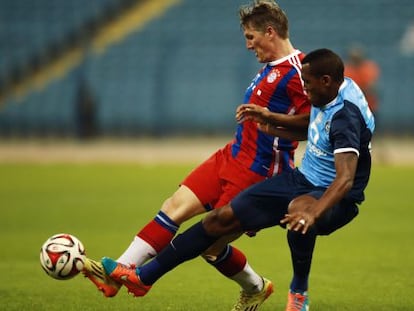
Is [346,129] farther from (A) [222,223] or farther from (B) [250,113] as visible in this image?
(A) [222,223]

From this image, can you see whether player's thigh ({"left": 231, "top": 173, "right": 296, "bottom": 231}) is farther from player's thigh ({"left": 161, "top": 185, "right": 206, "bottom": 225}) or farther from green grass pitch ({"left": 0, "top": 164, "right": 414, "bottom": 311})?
green grass pitch ({"left": 0, "top": 164, "right": 414, "bottom": 311})

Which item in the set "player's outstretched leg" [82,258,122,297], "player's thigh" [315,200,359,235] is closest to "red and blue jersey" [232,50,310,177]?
"player's thigh" [315,200,359,235]

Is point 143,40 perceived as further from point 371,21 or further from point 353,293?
point 353,293

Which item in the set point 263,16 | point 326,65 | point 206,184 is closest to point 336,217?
point 326,65

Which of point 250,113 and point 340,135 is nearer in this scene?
point 340,135

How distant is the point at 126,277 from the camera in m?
6.78

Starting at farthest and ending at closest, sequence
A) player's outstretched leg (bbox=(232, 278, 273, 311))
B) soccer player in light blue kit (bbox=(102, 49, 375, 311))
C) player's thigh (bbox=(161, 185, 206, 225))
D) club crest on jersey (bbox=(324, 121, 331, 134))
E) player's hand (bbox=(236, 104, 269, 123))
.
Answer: player's outstretched leg (bbox=(232, 278, 273, 311))
player's thigh (bbox=(161, 185, 206, 225))
player's hand (bbox=(236, 104, 269, 123))
club crest on jersey (bbox=(324, 121, 331, 134))
soccer player in light blue kit (bbox=(102, 49, 375, 311))

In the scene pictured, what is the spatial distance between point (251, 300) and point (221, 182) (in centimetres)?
96

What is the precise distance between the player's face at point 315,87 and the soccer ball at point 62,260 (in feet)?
6.57

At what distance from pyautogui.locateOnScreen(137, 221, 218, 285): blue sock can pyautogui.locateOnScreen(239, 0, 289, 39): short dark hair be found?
164 centimetres

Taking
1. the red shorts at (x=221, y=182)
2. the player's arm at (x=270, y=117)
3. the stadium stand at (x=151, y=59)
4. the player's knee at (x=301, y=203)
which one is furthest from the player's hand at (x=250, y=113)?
the stadium stand at (x=151, y=59)

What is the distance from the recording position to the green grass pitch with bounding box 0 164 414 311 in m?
7.73

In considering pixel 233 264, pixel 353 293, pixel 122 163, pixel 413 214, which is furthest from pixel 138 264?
pixel 122 163

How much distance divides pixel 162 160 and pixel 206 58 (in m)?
6.65
